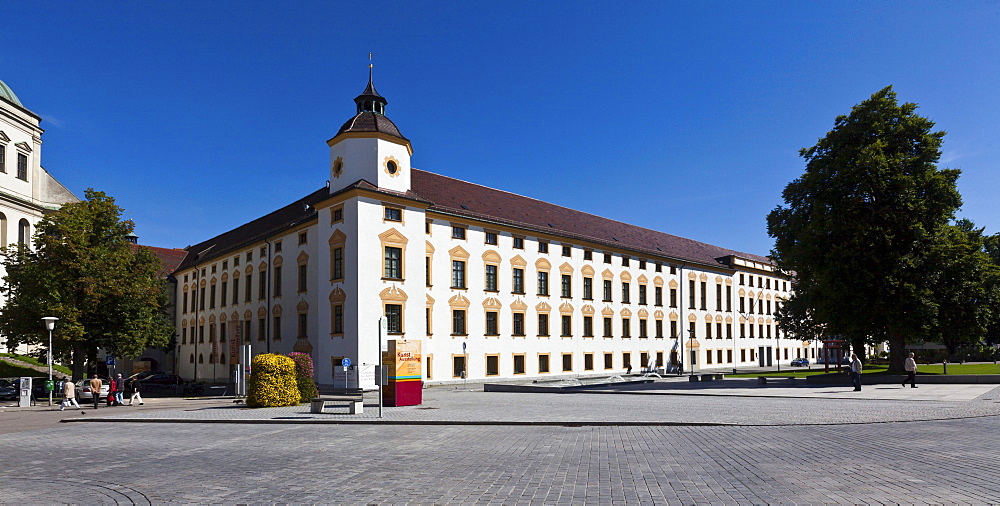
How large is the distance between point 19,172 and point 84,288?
26893 millimetres

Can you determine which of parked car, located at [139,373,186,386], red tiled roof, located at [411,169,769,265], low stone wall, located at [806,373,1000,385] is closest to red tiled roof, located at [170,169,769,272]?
red tiled roof, located at [411,169,769,265]

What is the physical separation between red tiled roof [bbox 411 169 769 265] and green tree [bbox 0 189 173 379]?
18808mm

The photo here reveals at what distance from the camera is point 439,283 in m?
45.2

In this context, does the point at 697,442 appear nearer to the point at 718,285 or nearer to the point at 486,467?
the point at 486,467

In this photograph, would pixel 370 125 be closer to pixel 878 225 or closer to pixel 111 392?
pixel 111 392

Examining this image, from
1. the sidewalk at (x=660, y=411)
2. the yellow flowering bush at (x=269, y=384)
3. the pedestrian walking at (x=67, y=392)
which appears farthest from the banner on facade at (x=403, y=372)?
the pedestrian walking at (x=67, y=392)

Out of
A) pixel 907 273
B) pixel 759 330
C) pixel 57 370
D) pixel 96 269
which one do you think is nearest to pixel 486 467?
pixel 907 273

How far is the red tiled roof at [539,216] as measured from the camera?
4875cm

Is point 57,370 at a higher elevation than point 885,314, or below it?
below

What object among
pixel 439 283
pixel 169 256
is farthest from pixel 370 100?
pixel 169 256

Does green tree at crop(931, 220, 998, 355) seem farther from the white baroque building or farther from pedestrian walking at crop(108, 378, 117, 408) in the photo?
pedestrian walking at crop(108, 378, 117, 408)

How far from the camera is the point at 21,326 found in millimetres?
38656

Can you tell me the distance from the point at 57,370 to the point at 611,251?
4274 centimetres

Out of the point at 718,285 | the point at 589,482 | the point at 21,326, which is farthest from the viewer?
Result: the point at 718,285
